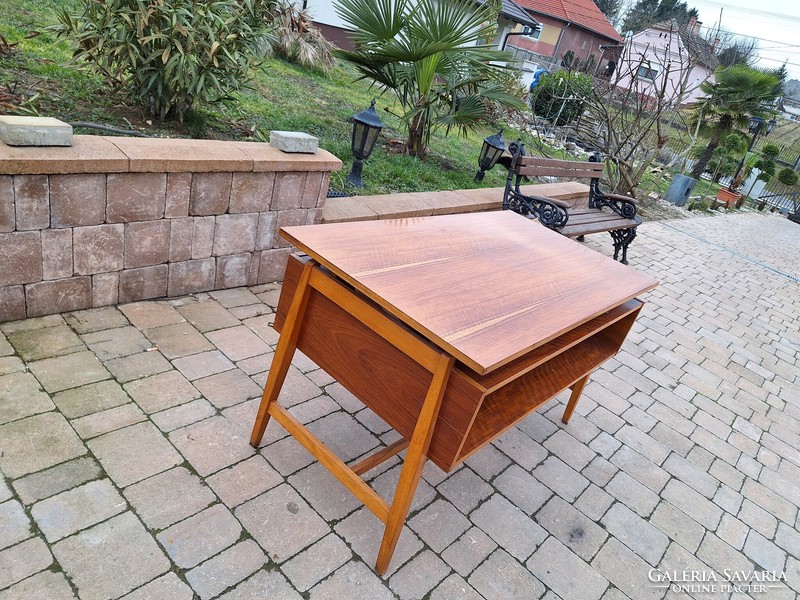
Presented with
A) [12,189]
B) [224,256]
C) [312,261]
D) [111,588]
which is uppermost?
[312,261]

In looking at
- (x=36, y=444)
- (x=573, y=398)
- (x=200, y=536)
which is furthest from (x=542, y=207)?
(x=36, y=444)

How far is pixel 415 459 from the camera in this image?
5.38 ft

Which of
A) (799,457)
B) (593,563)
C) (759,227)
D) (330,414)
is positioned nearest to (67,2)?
(330,414)

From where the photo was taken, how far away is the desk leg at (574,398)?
2.76 metres

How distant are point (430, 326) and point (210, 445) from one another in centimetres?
115

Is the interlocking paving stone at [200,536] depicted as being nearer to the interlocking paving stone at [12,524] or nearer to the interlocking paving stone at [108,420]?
the interlocking paving stone at [12,524]

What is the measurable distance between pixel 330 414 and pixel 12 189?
5.35 ft

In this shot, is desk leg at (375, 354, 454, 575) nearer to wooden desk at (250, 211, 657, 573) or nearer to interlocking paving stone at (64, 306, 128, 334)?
wooden desk at (250, 211, 657, 573)

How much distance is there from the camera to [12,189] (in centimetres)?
224

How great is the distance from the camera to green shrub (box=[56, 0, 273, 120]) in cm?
357

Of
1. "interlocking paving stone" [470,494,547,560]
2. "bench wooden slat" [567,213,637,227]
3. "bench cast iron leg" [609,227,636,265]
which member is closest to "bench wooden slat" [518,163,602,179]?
"bench wooden slat" [567,213,637,227]

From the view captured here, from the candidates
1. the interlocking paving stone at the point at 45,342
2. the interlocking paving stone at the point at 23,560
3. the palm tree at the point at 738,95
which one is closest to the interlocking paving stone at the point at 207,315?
the interlocking paving stone at the point at 45,342

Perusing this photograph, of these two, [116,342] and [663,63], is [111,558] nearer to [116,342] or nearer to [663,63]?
[116,342]

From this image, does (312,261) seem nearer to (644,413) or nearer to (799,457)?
(644,413)
